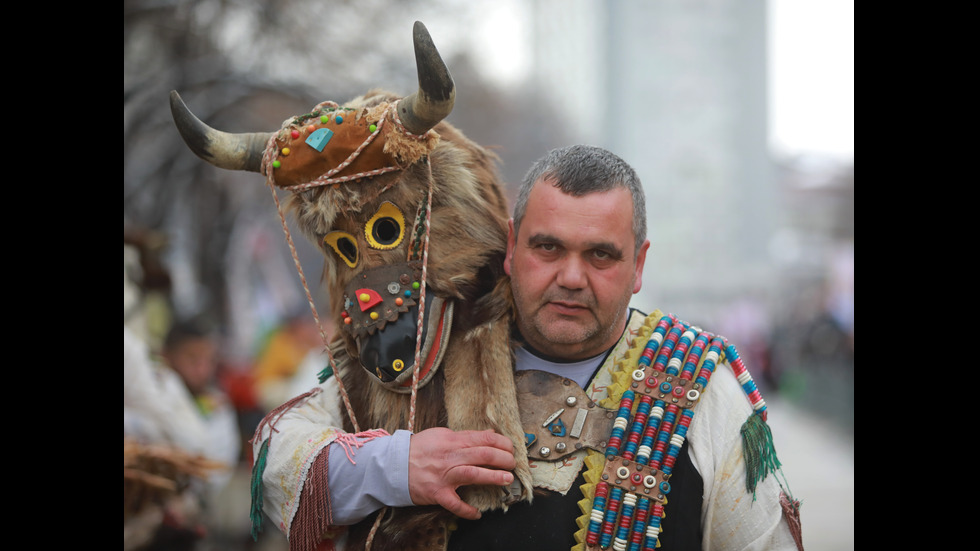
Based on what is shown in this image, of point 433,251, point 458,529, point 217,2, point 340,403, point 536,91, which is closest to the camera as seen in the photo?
point 458,529

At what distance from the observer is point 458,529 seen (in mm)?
2309

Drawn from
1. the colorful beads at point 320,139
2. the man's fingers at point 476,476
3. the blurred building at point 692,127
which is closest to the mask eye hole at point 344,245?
the colorful beads at point 320,139

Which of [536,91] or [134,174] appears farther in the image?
[536,91]

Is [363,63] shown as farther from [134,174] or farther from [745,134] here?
[745,134]

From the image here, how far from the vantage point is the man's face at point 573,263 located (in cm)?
235

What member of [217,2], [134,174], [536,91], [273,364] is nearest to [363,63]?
[217,2]

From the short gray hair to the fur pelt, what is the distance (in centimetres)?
20

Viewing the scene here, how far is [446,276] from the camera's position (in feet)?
8.21

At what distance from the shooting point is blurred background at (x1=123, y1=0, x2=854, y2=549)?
8.42 m

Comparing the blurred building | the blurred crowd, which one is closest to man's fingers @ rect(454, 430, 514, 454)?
the blurred crowd

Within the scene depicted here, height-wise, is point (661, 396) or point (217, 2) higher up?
point (217, 2)

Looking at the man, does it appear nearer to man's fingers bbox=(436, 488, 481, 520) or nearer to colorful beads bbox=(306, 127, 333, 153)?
man's fingers bbox=(436, 488, 481, 520)

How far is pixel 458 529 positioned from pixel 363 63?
9.91m

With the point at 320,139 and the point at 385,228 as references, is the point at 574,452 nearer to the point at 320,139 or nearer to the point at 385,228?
the point at 385,228
